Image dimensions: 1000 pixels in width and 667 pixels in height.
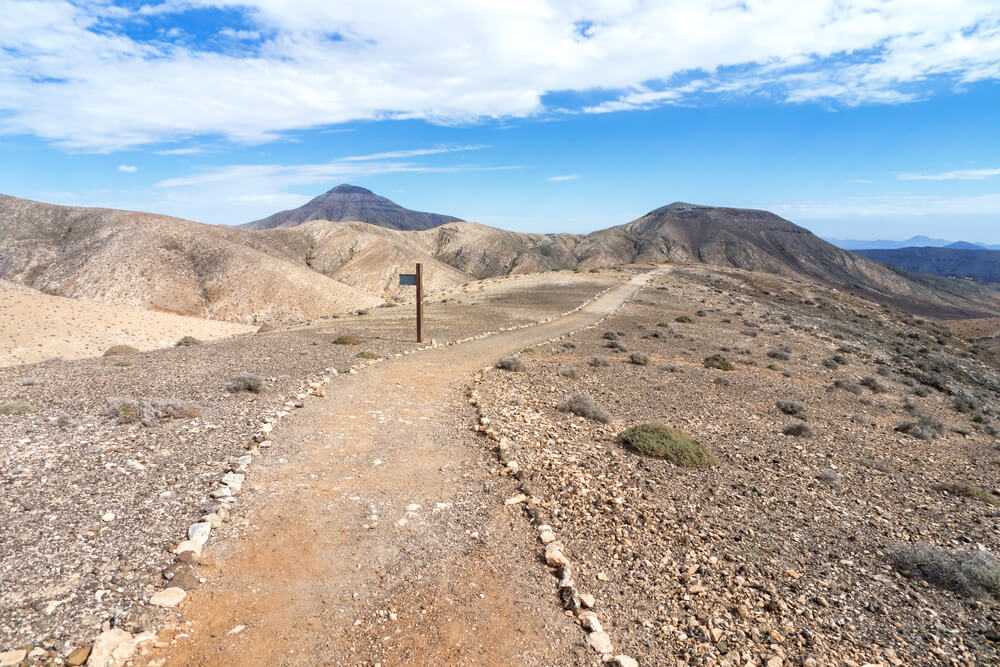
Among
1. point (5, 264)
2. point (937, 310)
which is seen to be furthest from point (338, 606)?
point (937, 310)

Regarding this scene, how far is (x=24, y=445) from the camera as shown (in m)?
7.61

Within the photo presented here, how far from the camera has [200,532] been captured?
18.6 feet

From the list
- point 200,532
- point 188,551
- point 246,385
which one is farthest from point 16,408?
point 188,551

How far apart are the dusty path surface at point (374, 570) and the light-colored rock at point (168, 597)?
0.09m

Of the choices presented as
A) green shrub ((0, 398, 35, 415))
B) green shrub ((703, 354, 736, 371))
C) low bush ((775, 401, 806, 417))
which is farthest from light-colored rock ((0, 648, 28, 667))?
green shrub ((703, 354, 736, 371))

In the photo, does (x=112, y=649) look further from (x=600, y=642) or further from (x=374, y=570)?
(x=600, y=642)

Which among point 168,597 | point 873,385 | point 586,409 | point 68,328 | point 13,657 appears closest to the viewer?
point 13,657

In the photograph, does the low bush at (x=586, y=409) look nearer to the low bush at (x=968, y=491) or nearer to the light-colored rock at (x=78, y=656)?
the low bush at (x=968, y=491)

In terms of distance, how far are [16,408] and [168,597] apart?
723 cm

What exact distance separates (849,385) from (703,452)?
1154 centimetres

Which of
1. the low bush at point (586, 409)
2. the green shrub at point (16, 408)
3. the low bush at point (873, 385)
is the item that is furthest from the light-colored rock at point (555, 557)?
the low bush at point (873, 385)

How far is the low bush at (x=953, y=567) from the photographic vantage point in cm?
560

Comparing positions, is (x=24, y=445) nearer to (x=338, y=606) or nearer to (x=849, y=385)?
(x=338, y=606)

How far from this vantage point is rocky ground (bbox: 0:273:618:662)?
4.50m
